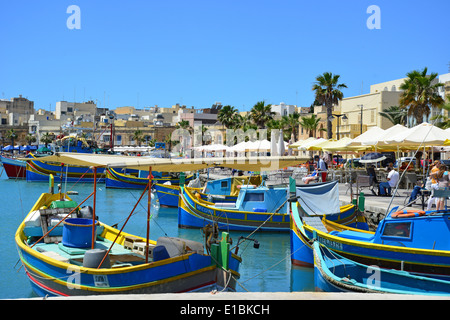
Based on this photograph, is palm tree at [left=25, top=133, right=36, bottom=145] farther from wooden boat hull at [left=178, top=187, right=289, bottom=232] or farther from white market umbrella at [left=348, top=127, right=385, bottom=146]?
white market umbrella at [left=348, top=127, right=385, bottom=146]

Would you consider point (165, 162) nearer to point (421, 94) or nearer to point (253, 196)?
point (253, 196)

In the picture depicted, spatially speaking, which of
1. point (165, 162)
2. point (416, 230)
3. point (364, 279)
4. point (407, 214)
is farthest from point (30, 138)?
point (416, 230)

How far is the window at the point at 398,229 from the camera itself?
41.1 feet

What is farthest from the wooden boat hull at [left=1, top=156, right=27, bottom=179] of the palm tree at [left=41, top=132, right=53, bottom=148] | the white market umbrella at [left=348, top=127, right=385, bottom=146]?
the palm tree at [left=41, top=132, right=53, bottom=148]

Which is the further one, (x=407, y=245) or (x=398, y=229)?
(x=398, y=229)

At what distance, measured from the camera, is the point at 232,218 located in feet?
74.5

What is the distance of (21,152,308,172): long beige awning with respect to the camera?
12.3m

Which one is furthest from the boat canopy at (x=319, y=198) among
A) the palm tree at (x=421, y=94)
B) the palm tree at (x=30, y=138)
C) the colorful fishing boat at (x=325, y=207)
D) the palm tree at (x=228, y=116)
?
the palm tree at (x=30, y=138)

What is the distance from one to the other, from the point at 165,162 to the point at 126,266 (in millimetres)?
2740

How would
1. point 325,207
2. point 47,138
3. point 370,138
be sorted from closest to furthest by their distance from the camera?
point 325,207
point 370,138
point 47,138

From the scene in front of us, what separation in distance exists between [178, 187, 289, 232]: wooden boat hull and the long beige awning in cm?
510
